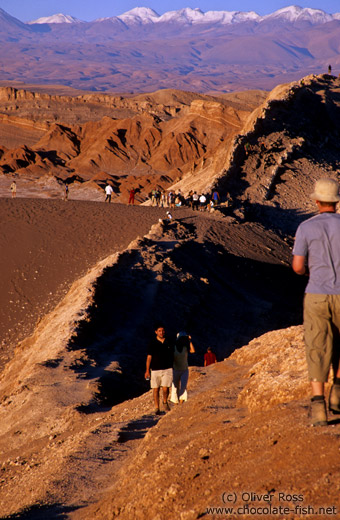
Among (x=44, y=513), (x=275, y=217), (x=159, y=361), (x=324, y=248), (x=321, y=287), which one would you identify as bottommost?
(x=275, y=217)

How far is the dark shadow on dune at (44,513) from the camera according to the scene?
14.9 feet

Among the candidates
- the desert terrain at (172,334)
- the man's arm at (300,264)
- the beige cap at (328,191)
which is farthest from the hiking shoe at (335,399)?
the beige cap at (328,191)

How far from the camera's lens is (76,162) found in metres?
61.8

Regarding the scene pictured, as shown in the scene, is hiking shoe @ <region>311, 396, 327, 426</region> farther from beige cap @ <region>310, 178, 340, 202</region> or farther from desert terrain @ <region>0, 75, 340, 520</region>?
beige cap @ <region>310, 178, 340, 202</region>

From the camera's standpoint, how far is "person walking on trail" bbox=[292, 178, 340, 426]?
4086 millimetres

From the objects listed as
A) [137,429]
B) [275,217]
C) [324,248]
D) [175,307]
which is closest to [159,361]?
[137,429]

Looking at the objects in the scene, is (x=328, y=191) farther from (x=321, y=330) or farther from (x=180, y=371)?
(x=180, y=371)

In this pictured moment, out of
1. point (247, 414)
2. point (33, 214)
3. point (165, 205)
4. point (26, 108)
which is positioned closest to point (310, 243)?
point (247, 414)

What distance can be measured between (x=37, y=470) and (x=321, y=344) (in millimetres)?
3361

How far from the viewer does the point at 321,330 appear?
4113mm

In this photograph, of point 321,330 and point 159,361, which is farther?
point 159,361

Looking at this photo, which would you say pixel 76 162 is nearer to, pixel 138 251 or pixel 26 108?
pixel 26 108

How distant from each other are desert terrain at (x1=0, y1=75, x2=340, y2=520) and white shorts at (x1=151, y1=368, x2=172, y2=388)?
1.42 feet

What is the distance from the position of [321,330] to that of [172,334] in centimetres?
1146
